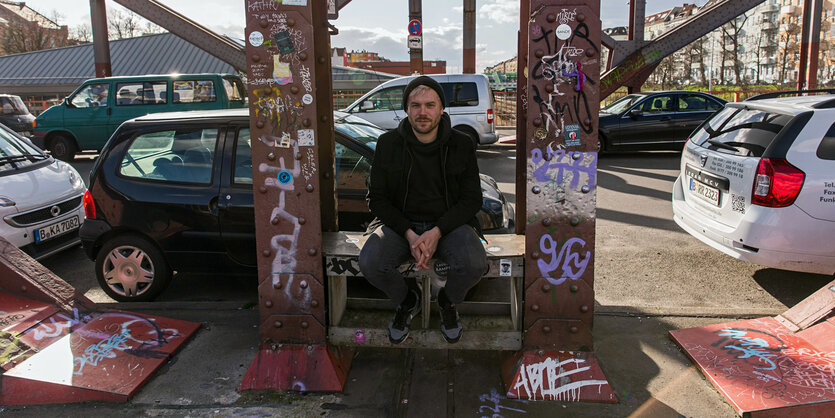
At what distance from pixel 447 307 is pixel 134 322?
7.30ft

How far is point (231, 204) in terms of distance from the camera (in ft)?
14.4

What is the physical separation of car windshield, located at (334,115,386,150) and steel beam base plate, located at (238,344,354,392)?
76.5 inches

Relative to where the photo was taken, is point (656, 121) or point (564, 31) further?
point (656, 121)

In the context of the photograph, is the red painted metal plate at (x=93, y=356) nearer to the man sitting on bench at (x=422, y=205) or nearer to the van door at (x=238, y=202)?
the van door at (x=238, y=202)

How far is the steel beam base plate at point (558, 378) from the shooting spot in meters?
2.99

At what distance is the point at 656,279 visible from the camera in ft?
16.5

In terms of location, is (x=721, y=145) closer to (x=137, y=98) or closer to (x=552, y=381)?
(x=552, y=381)

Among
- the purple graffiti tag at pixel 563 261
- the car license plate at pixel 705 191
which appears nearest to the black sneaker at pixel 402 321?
the purple graffiti tag at pixel 563 261

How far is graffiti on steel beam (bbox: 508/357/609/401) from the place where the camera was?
3.01m

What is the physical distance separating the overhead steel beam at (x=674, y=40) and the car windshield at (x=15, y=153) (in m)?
14.9

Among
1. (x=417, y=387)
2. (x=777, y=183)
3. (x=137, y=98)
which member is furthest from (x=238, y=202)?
(x=137, y=98)

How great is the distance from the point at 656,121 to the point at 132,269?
1201cm

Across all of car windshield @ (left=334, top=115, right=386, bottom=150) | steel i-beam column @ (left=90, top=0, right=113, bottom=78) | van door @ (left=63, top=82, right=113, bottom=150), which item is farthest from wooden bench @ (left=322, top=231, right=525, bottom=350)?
steel i-beam column @ (left=90, top=0, right=113, bottom=78)

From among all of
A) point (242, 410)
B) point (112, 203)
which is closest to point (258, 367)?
point (242, 410)
